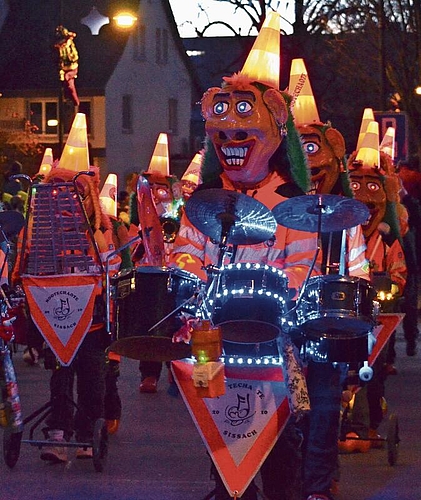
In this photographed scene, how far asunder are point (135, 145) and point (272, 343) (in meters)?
42.8

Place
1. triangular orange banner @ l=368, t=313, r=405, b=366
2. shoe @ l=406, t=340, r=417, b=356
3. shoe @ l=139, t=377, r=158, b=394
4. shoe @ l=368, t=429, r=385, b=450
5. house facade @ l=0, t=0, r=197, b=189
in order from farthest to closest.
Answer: house facade @ l=0, t=0, r=197, b=189, shoe @ l=406, t=340, r=417, b=356, shoe @ l=139, t=377, r=158, b=394, shoe @ l=368, t=429, r=385, b=450, triangular orange banner @ l=368, t=313, r=405, b=366

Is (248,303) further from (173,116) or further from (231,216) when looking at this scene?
(173,116)

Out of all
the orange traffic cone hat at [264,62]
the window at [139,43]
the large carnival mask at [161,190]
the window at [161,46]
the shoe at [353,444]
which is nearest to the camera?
the orange traffic cone hat at [264,62]

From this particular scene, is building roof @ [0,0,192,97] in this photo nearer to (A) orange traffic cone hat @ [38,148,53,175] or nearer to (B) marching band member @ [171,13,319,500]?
(A) orange traffic cone hat @ [38,148,53,175]

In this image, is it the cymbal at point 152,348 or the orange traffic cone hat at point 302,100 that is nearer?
the cymbal at point 152,348

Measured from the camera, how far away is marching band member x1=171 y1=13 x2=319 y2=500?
6.34 meters

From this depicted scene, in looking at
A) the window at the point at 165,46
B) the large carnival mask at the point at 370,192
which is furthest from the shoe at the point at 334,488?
the window at the point at 165,46

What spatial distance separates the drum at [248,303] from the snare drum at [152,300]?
0.17 meters

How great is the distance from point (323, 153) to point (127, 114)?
39566 mm

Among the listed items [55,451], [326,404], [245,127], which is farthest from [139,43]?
[326,404]

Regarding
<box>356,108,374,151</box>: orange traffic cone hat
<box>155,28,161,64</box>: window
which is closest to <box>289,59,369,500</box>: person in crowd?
<box>356,108,374,151</box>: orange traffic cone hat

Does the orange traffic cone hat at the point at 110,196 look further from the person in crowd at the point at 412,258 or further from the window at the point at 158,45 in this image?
the window at the point at 158,45

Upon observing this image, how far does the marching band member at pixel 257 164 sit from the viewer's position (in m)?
6.34

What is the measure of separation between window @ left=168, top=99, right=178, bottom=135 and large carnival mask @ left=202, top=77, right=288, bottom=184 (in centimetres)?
4519
